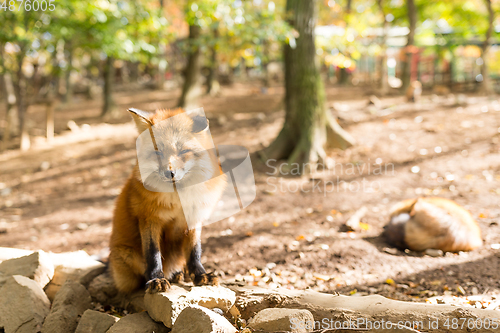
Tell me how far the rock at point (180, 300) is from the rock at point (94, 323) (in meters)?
0.35

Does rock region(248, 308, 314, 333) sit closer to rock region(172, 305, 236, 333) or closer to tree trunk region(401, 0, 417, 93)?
rock region(172, 305, 236, 333)

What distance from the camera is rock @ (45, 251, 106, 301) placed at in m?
3.35

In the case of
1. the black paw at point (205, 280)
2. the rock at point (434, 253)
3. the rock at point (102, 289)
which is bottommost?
the rock at point (434, 253)

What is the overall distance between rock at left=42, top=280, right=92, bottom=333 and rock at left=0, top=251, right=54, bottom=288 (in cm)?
38

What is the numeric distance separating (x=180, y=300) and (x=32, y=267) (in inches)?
63.2

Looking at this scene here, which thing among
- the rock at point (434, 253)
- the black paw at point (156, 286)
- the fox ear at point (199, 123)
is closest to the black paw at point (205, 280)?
the black paw at point (156, 286)

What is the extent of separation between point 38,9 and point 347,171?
8459mm

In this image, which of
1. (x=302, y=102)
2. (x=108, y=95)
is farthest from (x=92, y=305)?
(x=108, y=95)

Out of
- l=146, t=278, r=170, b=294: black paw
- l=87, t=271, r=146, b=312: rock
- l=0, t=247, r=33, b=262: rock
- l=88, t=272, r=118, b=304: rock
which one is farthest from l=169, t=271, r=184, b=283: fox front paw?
l=0, t=247, r=33, b=262: rock

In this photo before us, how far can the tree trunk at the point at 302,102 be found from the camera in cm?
707

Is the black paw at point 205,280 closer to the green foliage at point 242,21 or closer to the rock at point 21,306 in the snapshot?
the rock at point 21,306

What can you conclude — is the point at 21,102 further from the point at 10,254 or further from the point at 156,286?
the point at 156,286

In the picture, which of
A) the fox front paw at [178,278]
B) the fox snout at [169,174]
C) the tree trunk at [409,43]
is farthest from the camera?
the tree trunk at [409,43]

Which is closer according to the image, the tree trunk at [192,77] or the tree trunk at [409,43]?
the tree trunk at [192,77]
